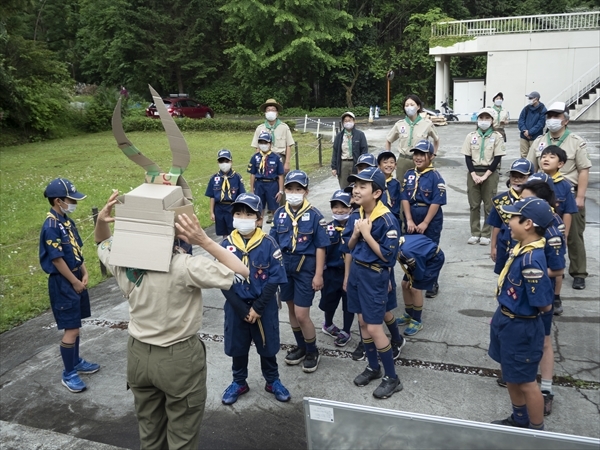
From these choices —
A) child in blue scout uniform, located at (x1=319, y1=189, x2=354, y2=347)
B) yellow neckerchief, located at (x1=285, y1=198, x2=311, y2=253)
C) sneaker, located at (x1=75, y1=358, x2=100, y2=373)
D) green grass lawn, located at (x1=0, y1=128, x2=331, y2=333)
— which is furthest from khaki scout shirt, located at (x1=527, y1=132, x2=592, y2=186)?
green grass lawn, located at (x1=0, y1=128, x2=331, y2=333)

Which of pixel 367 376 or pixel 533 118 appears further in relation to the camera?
pixel 533 118

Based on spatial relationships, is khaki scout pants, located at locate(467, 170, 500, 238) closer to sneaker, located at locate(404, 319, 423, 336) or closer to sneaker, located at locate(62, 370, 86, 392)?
sneaker, located at locate(404, 319, 423, 336)

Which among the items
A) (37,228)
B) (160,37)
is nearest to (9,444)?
(37,228)

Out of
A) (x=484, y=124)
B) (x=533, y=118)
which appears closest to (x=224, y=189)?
(x=484, y=124)

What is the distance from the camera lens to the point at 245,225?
4.56 meters

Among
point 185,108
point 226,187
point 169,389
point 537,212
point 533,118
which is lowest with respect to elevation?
point 169,389

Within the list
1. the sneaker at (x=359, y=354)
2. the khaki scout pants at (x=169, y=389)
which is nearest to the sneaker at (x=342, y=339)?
the sneaker at (x=359, y=354)

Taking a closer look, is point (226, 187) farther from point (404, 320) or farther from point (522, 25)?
point (522, 25)

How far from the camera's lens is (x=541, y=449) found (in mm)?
2246

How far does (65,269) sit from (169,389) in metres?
2.17

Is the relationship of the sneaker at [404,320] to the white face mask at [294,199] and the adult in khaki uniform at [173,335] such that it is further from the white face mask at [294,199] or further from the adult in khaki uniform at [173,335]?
the adult in khaki uniform at [173,335]

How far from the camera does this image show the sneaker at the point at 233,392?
4844mm

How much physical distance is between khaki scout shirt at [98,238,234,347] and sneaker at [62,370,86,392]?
7.17ft

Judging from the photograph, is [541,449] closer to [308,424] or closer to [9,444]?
[308,424]
